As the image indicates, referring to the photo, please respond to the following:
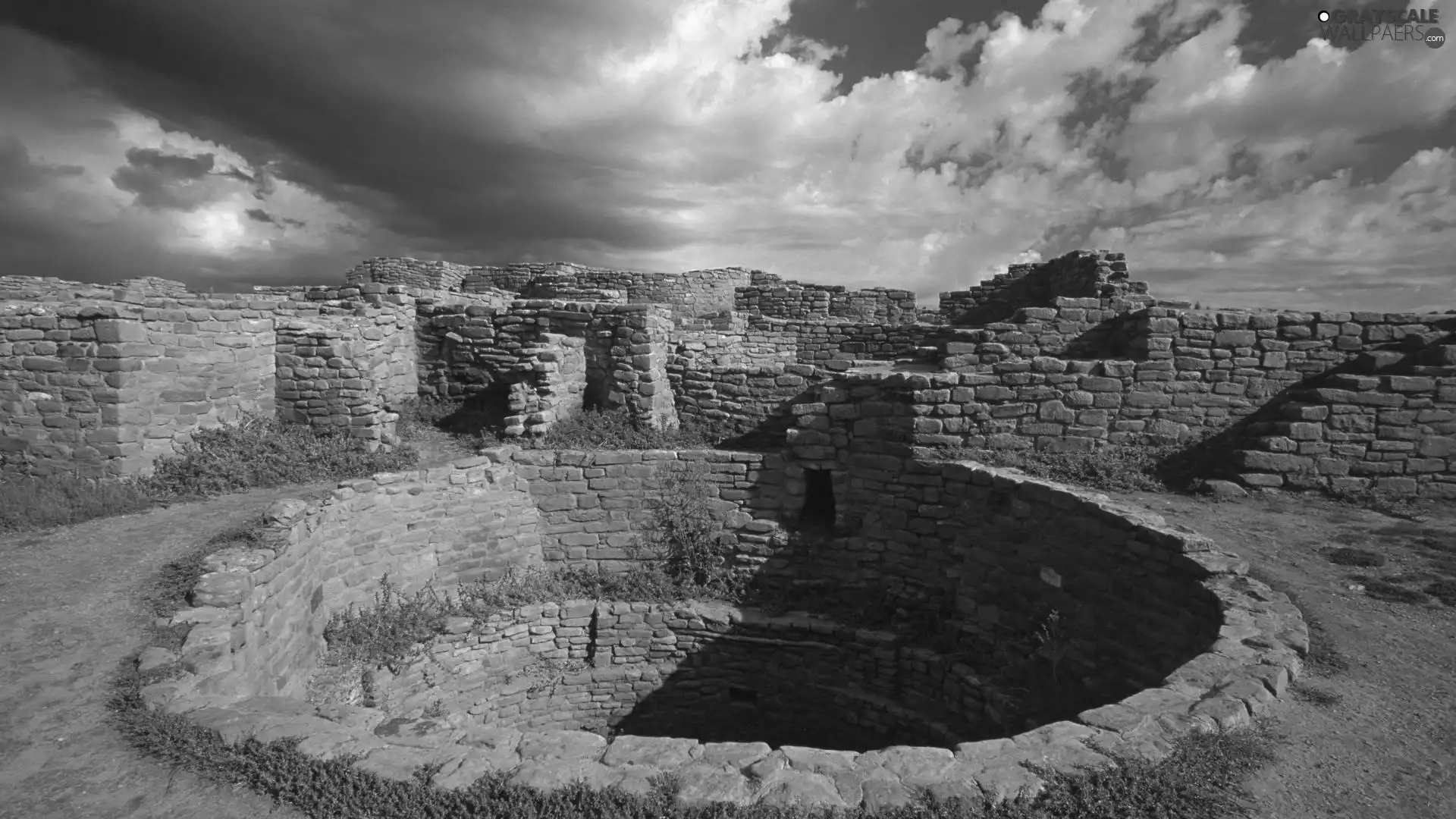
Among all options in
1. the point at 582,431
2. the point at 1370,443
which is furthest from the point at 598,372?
the point at 1370,443

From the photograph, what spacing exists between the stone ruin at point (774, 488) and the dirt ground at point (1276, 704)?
0.77 metres

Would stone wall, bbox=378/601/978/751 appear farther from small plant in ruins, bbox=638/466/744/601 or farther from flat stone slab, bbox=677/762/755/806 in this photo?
flat stone slab, bbox=677/762/755/806

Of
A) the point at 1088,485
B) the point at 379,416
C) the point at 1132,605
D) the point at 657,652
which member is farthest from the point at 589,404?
the point at 1132,605

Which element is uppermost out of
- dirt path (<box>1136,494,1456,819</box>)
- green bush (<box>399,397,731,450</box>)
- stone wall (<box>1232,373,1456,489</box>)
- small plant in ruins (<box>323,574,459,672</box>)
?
stone wall (<box>1232,373,1456,489</box>)

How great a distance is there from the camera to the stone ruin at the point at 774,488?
754 centimetres

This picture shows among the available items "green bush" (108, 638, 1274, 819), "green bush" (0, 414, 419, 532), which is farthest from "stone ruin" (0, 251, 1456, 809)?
"green bush" (108, 638, 1274, 819)

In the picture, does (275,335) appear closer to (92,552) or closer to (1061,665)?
(92,552)

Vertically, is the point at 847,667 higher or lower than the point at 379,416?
lower

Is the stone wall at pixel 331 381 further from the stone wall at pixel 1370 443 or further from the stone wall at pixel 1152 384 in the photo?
the stone wall at pixel 1370 443

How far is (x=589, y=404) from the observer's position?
13.0 m

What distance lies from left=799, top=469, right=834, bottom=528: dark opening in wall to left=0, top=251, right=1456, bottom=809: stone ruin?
0.05m

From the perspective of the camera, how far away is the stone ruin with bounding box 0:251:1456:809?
754 cm

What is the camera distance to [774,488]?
415 inches

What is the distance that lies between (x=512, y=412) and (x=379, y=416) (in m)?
2.06
